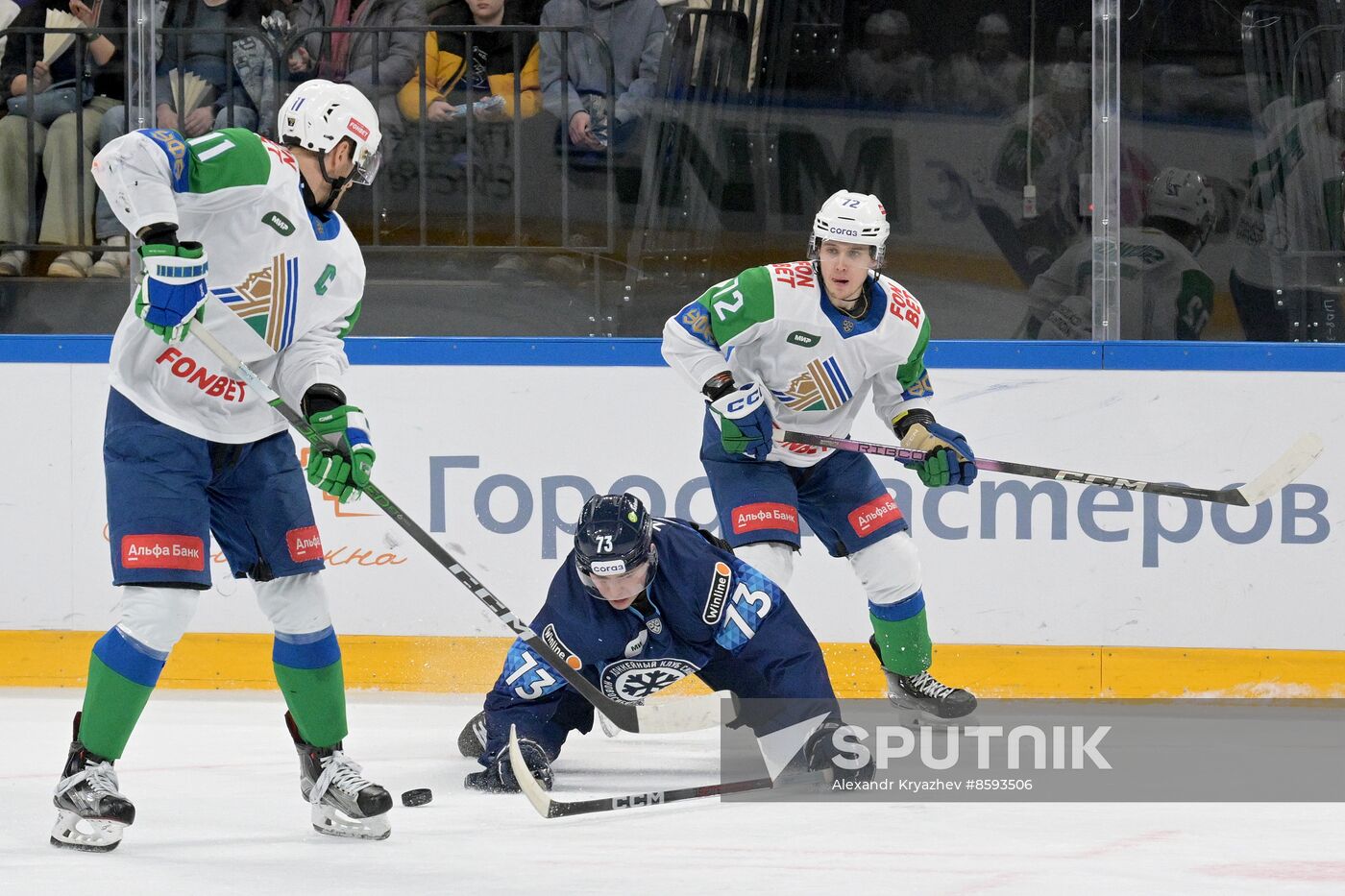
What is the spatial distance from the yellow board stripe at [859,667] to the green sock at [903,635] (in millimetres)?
486

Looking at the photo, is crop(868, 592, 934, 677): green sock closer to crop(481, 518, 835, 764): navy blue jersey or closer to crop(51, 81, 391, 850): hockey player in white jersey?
crop(481, 518, 835, 764): navy blue jersey

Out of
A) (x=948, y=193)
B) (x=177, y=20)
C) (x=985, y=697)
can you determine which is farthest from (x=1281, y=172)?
(x=177, y=20)

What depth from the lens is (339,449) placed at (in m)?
3.00

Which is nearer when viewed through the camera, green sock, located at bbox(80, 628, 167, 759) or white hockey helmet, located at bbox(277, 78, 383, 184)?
green sock, located at bbox(80, 628, 167, 759)

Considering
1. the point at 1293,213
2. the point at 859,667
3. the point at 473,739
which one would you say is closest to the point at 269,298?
the point at 473,739

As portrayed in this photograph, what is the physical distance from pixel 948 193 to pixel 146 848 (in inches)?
107

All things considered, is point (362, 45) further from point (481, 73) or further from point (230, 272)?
point (230, 272)

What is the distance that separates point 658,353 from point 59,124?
1.72 m

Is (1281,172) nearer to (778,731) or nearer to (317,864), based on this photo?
(778,731)

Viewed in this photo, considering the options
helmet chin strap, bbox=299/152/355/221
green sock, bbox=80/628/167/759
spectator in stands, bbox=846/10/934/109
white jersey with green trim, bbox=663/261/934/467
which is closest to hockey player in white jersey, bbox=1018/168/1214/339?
spectator in stands, bbox=846/10/934/109

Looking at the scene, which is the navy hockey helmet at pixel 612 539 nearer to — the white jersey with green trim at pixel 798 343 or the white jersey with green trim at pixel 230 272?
the white jersey with green trim at pixel 230 272

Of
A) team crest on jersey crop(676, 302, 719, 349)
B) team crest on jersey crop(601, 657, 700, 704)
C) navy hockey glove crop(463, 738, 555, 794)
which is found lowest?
navy hockey glove crop(463, 738, 555, 794)

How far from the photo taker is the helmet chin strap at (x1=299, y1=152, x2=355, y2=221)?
9.96 ft

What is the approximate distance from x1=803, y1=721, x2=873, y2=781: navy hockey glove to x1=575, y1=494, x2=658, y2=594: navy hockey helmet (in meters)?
0.49
